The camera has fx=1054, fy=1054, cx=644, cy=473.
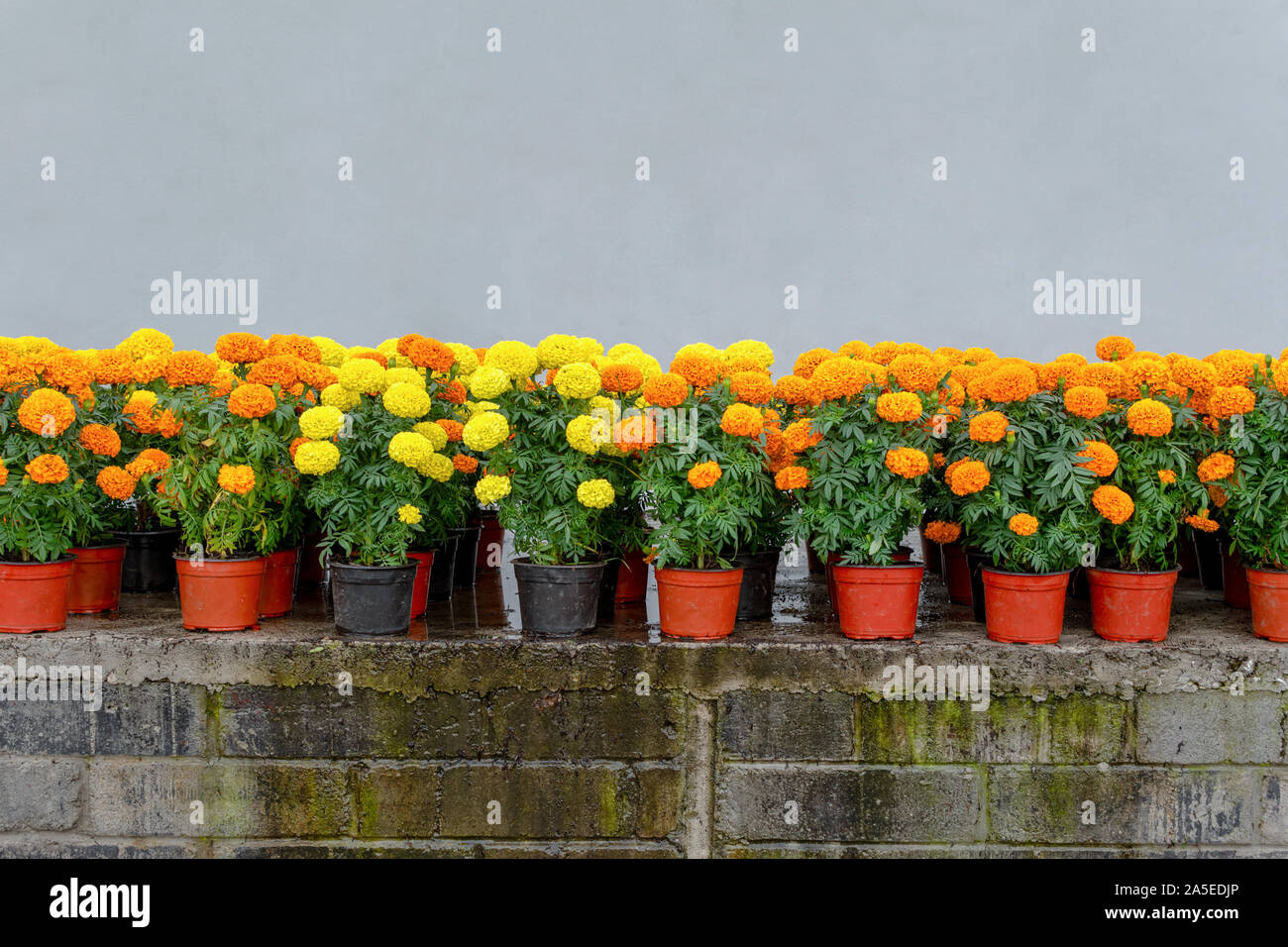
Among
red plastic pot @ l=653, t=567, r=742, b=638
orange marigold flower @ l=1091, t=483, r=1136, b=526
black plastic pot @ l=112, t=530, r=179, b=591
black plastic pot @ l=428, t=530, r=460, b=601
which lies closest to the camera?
orange marigold flower @ l=1091, t=483, r=1136, b=526

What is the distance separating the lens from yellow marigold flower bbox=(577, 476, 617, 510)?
3.61 m

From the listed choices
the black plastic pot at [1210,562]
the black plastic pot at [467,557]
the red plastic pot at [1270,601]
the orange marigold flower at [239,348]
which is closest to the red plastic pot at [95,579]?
the orange marigold flower at [239,348]

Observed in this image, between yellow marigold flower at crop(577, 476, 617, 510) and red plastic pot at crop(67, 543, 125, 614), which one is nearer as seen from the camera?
yellow marigold flower at crop(577, 476, 617, 510)

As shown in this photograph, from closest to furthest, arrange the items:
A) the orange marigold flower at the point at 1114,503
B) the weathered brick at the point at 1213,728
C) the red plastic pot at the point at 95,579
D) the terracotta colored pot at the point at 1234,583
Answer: the orange marigold flower at the point at 1114,503 → the weathered brick at the point at 1213,728 → the red plastic pot at the point at 95,579 → the terracotta colored pot at the point at 1234,583

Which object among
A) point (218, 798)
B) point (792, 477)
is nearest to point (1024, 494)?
point (792, 477)

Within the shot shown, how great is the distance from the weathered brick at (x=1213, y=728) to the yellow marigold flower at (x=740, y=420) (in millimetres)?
1630

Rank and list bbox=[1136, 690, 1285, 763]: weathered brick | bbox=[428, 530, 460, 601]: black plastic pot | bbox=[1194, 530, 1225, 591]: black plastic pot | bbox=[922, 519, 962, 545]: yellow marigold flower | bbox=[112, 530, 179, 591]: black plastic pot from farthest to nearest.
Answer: bbox=[1194, 530, 1225, 591]: black plastic pot < bbox=[112, 530, 179, 591]: black plastic pot < bbox=[428, 530, 460, 601]: black plastic pot < bbox=[922, 519, 962, 545]: yellow marigold flower < bbox=[1136, 690, 1285, 763]: weathered brick

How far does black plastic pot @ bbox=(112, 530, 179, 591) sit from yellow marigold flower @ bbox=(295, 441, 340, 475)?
1494 mm

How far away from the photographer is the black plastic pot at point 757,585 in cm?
402

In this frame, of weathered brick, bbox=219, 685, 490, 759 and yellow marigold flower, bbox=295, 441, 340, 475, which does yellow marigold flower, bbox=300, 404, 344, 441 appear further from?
weathered brick, bbox=219, 685, 490, 759

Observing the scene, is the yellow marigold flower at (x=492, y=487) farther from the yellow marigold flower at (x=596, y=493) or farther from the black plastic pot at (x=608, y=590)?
the black plastic pot at (x=608, y=590)

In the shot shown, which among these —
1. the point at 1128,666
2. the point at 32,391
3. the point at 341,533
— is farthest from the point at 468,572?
the point at 1128,666

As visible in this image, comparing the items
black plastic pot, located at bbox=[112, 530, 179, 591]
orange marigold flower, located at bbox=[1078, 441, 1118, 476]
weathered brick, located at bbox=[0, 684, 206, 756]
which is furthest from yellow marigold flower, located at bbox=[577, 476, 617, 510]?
black plastic pot, located at bbox=[112, 530, 179, 591]

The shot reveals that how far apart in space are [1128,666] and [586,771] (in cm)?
189
